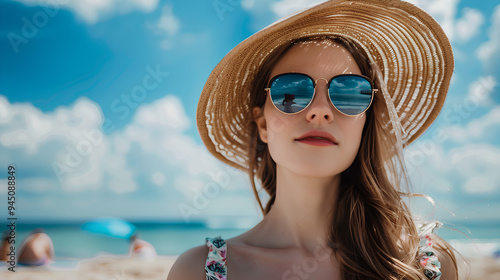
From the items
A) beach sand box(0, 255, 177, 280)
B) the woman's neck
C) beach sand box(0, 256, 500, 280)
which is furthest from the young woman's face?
beach sand box(0, 255, 177, 280)

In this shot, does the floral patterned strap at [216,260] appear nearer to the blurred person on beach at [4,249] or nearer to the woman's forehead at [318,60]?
the woman's forehead at [318,60]

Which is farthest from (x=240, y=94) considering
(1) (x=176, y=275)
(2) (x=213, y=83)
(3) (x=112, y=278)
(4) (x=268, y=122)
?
(3) (x=112, y=278)

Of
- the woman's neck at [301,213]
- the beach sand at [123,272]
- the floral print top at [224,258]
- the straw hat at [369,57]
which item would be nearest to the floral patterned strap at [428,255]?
the floral print top at [224,258]

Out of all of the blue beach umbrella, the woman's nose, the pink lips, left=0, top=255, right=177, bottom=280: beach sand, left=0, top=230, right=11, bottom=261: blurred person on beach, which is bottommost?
the pink lips

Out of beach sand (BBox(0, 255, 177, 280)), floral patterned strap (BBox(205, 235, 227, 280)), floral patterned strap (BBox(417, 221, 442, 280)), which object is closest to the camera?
floral patterned strap (BBox(205, 235, 227, 280))

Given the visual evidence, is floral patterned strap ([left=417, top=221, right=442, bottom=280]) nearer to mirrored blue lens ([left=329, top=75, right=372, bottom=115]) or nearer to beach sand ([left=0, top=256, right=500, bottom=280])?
mirrored blue lens ([left=329, top=75, right=372, bottom=115])

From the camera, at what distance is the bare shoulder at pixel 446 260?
5.97ft

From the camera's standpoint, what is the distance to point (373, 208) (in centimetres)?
193

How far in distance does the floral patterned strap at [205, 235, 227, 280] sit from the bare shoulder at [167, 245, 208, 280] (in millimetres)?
28

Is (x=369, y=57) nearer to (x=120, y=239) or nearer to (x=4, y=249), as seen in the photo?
(x=4, y=249)

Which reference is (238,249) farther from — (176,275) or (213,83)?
(213,83)

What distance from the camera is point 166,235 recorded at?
1641cm

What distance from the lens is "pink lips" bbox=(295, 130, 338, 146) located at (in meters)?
1.68

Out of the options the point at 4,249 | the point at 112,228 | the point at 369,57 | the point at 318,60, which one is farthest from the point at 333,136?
the point at 112,228
